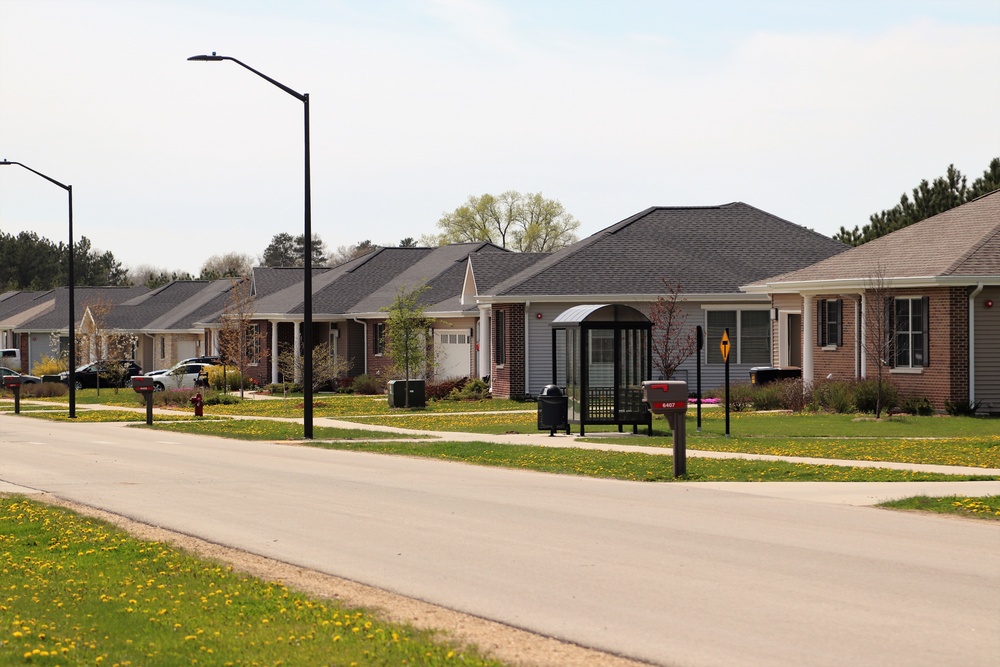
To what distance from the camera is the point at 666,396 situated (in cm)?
1922

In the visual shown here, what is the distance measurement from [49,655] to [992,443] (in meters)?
20.1

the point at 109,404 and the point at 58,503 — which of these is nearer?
the point at 58,503

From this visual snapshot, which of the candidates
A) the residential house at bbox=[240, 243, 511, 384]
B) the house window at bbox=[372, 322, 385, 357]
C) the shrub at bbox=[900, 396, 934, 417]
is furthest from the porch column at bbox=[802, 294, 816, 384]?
the house window at bbox=[372, 322, 385, 357]

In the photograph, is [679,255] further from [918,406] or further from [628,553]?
[628,553]

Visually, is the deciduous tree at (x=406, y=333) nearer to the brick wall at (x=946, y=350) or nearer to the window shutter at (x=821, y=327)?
the window shutter at (x=821, y=327)

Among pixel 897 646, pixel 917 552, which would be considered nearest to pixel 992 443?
pixel 917 552

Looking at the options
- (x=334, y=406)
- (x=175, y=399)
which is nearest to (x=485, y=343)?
(x=334, y=406)

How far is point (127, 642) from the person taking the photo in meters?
8.65

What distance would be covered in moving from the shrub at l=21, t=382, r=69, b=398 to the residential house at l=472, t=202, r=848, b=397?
24.3m

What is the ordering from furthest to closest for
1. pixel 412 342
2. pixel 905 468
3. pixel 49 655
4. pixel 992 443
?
pixel 412 342, pixel 992 443, pixel 905 468, pixel 49 655

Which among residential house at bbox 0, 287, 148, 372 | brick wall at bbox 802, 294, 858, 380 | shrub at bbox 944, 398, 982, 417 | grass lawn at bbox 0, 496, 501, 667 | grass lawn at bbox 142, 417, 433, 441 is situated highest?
residential house at bbox 0, 287, 148, 372

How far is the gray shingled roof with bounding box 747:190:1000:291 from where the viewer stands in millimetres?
33000

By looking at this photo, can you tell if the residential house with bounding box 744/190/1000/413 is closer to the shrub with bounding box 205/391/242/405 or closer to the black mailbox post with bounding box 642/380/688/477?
the black mailbox post with bounding box 642/380/688/477

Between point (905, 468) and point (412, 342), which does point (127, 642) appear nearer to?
point (905, 468)
